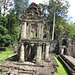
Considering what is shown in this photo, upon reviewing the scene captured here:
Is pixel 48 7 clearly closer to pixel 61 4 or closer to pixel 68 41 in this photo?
pixel 61 4

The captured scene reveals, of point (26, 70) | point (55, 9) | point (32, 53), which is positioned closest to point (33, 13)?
point (32, 53)

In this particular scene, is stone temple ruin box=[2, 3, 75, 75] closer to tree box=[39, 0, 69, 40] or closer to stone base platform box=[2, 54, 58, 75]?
stone base platform box=[2, 54, 58, 75]

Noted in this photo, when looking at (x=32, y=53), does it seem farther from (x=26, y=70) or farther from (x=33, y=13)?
(x=33, y=13)

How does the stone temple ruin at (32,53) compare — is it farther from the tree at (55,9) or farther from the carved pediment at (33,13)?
the tree at (55,9)

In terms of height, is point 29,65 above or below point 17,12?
below

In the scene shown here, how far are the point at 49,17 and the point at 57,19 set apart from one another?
116 inches

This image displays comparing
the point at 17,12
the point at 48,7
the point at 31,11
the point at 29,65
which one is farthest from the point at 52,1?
the point at 29,65

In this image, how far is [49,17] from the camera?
2897 centimetres

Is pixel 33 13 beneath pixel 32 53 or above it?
above

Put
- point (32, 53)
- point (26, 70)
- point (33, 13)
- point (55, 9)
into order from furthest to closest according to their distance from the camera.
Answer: point (55, 9) < point (32, 53) < point (33, 13) < point (26, 70)

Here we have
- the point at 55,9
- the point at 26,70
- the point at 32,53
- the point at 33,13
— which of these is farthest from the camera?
the point at 55,9

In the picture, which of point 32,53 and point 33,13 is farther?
point 32,53

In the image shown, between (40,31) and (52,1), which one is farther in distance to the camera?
(52,1)

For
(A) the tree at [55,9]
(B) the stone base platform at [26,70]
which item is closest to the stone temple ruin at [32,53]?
(B) the stone base platform at [26,70]
